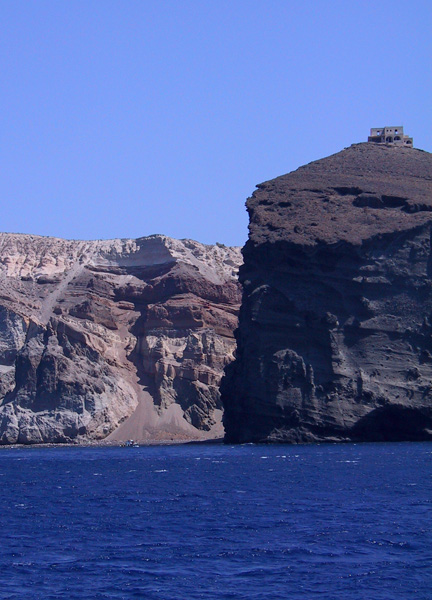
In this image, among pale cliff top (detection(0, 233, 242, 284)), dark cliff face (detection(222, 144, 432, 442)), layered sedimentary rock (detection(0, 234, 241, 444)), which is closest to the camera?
dark cliff face (detection(222, 144, 432, 442))

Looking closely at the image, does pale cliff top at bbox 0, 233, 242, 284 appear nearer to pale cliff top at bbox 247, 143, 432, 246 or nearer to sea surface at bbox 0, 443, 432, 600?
pale cliff top at bbox 247, 143, 432, 246

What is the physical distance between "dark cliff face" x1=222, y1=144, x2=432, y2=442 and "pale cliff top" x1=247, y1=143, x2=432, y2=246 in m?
0.17

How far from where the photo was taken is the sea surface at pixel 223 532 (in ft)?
103

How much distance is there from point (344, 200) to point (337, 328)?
557 inches

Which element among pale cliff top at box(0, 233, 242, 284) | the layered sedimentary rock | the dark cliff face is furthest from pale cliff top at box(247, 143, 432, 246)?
pale cliff top at box(0, 233, 242, 284)

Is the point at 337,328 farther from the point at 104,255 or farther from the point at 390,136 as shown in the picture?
the point at 104,255

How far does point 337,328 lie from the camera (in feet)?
Result: 294

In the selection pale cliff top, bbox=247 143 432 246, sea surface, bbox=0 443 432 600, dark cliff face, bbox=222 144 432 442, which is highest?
pale cliff top, bbox=247 143 432 246

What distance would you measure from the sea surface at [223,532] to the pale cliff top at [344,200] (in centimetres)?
2771

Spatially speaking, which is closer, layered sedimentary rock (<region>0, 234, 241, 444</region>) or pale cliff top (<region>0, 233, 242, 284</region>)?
layered sedimentary rock (<region>0, 234, 241, 444</region>)

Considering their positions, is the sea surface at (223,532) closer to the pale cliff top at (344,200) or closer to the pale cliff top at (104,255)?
the pale cliff top at (344,200)

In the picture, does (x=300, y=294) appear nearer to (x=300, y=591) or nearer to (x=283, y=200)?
(x=283, y=200)

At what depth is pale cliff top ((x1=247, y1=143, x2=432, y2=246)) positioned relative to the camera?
93.1 meters

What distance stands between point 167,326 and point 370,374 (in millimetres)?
38658
